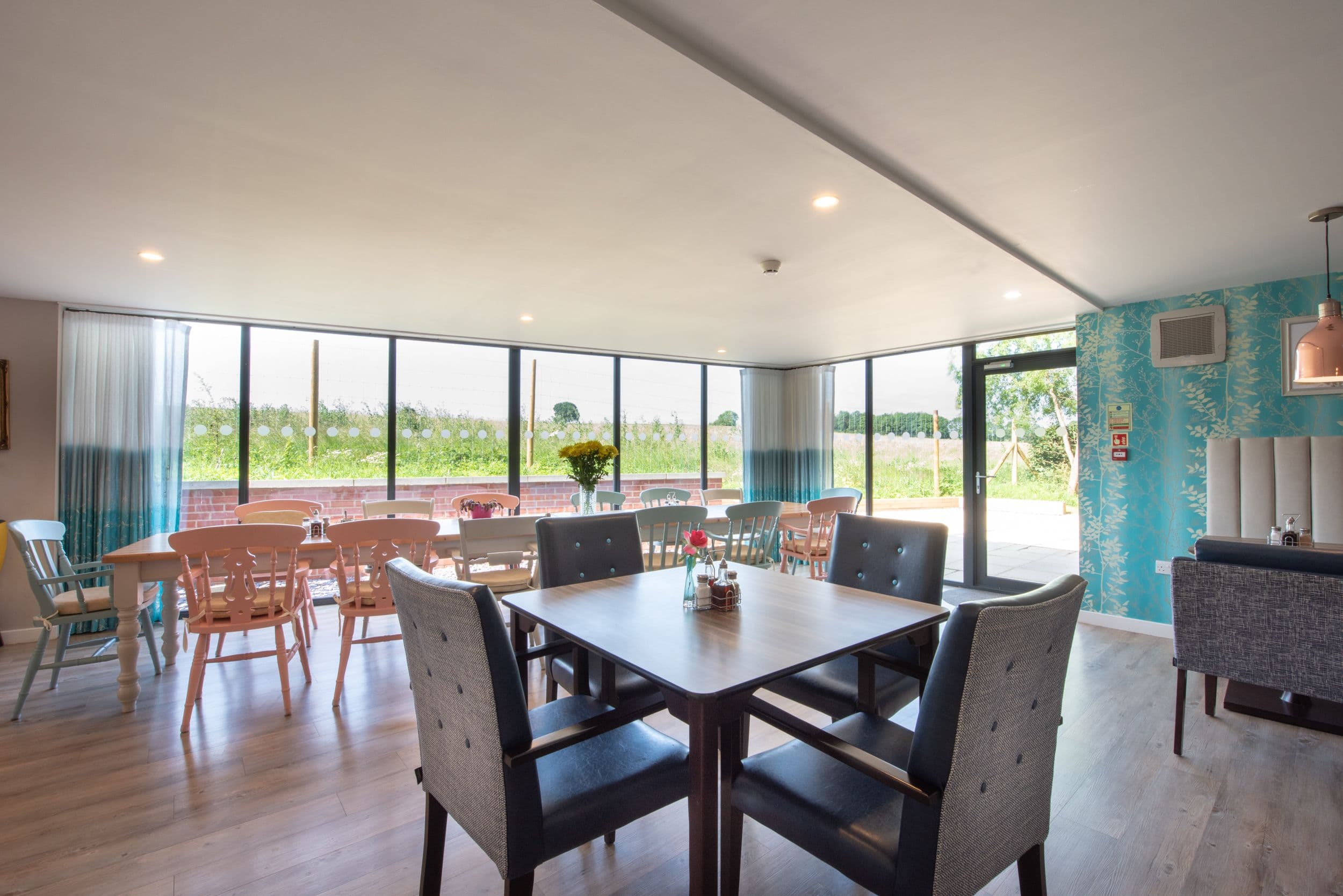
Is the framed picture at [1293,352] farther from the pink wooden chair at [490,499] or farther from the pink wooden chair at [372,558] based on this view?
the pink wooden chair at [490,499]

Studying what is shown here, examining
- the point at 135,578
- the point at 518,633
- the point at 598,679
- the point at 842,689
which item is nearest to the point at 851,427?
the point at 842,689

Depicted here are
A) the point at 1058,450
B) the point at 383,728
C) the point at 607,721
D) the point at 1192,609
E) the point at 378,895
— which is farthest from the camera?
the point at 1058,450

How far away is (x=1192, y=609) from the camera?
98.0 inches

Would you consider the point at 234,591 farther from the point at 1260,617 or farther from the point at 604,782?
the point at 1260,617

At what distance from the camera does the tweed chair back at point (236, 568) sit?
274 centimetres

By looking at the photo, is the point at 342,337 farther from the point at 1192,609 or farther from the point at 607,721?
the point at 1192,609

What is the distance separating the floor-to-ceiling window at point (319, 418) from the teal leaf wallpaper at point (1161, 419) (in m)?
5.77

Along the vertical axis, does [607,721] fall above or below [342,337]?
below

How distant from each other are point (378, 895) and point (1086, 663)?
12.6 feet

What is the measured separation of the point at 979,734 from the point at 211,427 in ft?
18.3

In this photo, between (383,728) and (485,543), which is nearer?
(383,728)

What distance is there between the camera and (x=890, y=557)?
7.70 feet

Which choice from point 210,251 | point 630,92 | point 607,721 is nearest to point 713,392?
point 210,251

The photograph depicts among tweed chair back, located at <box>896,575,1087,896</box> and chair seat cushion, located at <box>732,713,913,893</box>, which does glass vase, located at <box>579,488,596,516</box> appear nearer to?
chair seat cushion, located at <box>732,713,913,893</box>
